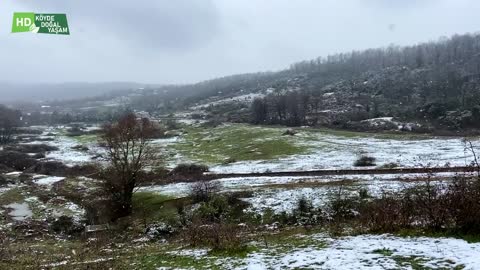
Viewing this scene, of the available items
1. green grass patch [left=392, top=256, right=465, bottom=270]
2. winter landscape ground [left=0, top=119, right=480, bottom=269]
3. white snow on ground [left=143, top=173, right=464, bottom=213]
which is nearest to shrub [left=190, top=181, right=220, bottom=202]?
winter landscape ground [left=0, top=119, right=480, bottom=269]

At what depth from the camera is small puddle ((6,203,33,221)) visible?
142ft

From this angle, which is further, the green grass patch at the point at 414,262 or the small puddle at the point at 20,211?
the small puddle at the point at 20,211

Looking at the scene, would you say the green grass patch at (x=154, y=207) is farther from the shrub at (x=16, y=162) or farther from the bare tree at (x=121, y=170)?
the shrub at (x=16, y=162)

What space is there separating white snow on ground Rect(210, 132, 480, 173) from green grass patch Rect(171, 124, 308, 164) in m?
4.65

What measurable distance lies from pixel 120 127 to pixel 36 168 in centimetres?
4449

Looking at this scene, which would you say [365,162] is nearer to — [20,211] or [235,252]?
[20,211]

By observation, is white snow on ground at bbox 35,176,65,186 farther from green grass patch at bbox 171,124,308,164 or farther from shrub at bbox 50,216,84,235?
green grass patch at bbox 171,124,308,164

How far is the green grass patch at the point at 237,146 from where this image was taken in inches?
3337

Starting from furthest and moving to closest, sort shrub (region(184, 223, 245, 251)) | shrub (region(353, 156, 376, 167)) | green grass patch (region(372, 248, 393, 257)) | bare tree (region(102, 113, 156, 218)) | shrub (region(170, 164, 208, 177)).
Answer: shrub (region(170, 164, 208, 177)), shrub (region(353, 156, 376, 167)), bare tree (region(102, 113, 156, 218)), shrub (region(184, 223, 245, 251)), green grass patch (region(372, 248, 393, 257))

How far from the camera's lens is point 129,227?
3691 cm

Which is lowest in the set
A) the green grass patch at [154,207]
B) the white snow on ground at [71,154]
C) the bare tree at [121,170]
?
the white snow on ground at [71,154]

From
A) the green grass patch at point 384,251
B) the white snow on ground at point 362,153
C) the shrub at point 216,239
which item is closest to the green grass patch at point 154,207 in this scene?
the shrub at point 216,239

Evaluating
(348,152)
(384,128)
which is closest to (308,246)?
(348,152)

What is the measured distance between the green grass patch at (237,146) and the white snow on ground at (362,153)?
465 centimetres
